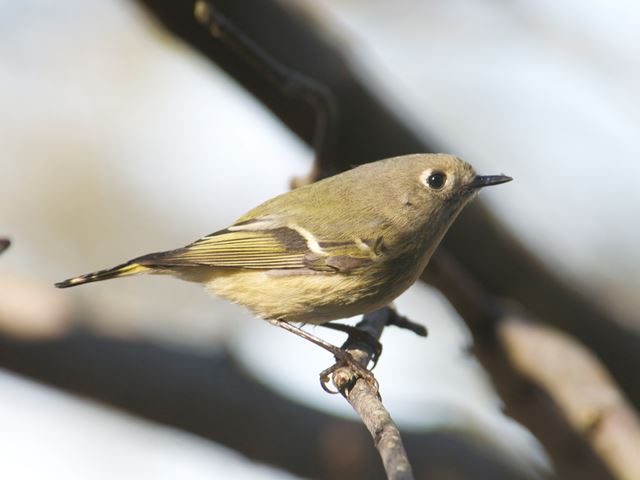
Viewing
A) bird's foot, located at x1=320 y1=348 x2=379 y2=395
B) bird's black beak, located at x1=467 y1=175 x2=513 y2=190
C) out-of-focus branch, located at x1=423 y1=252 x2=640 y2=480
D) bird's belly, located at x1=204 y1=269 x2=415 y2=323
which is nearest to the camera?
bird's foot, located at x1=320 y1=348 x2=379 y2=395

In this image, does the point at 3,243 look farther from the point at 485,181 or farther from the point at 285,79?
the point at 485,181

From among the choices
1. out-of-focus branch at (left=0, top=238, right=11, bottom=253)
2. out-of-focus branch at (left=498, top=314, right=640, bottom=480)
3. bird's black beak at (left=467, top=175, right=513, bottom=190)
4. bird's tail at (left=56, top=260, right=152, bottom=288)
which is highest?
bird's black beak at (left=467, top=175, right=513, bottom=190)

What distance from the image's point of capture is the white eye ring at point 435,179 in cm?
261

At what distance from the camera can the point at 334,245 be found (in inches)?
99.7

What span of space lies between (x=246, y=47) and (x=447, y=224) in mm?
794

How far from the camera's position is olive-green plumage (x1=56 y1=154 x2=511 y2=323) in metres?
2.42

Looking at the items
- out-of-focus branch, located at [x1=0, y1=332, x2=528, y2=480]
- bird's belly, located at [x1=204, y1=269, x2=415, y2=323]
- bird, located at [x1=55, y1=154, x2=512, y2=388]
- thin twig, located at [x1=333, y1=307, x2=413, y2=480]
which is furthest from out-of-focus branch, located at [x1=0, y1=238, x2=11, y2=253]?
out-of-focus branch, located at [x1=0, y1=332, x2=528, y2=480]

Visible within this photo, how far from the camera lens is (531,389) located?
299 centimetres

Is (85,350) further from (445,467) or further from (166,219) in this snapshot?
(166,219)

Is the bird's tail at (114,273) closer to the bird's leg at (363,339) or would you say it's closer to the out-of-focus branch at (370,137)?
the bird's leg at (363,339)

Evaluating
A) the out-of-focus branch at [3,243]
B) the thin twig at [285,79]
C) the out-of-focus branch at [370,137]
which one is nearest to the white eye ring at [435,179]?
the thin twig at [285,79]

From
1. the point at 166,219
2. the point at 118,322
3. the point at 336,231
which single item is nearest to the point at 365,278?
the point at 336,231

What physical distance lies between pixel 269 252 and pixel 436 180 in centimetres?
55

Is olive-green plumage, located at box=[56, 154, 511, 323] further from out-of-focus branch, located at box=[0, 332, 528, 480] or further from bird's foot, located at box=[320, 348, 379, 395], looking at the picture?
out-of-focus branch, located at box=[0, 332, 528, 480]
